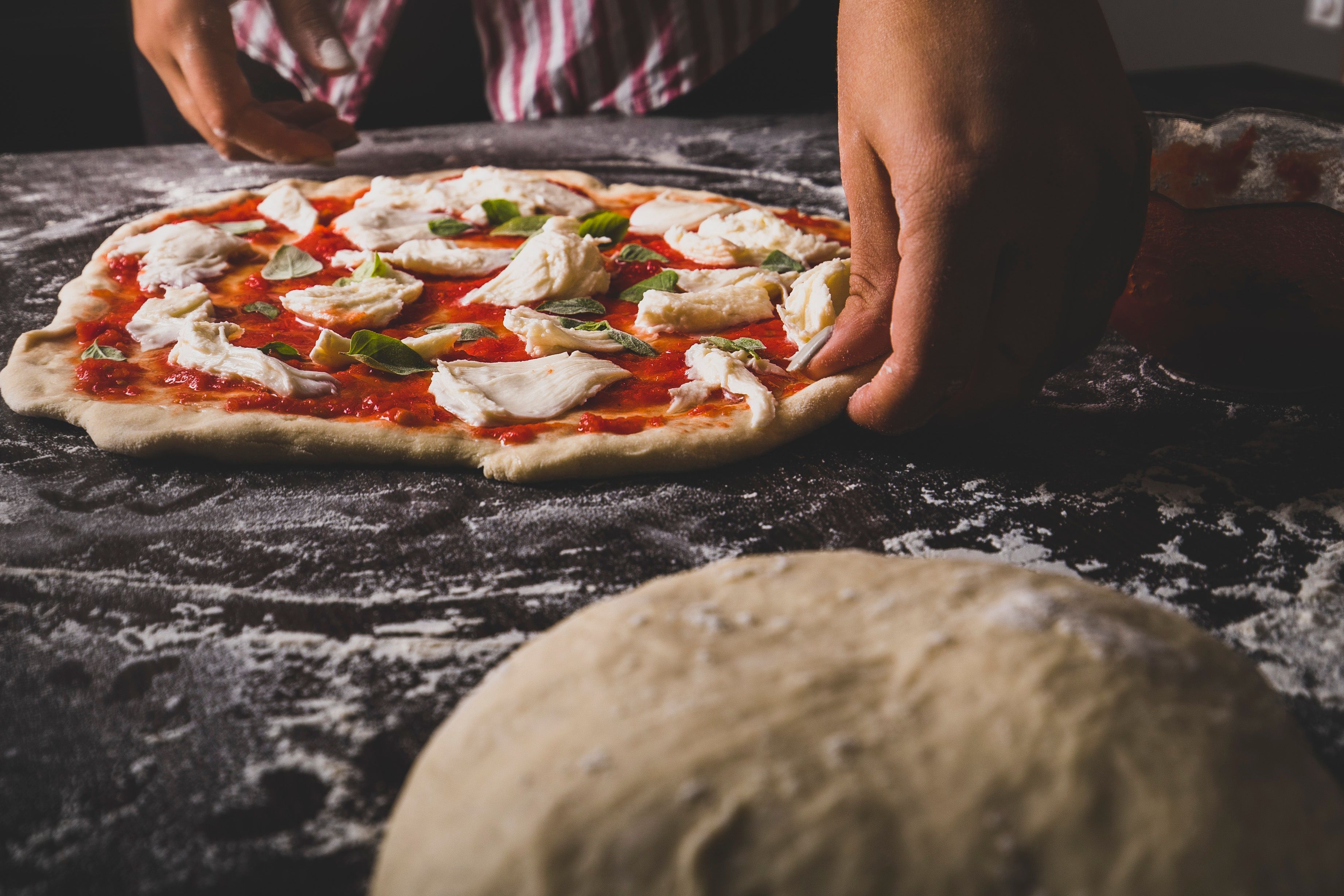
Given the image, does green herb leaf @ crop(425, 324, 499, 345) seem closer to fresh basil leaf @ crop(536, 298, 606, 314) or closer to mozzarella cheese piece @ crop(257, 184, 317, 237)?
fresh basil leaf @ crop(536, 298, 606, 314)

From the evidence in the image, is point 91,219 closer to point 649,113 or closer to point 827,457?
point 649,113

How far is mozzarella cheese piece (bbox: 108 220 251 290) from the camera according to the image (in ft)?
8.25

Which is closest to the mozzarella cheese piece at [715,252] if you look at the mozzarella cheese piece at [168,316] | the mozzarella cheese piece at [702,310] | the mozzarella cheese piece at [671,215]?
the mozzarella cheese piece at [671,215]

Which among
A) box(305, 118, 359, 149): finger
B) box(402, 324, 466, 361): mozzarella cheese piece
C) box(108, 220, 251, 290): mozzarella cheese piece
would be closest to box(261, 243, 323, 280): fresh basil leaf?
box(108, 220, 251, 290): mozzarella cheese piece

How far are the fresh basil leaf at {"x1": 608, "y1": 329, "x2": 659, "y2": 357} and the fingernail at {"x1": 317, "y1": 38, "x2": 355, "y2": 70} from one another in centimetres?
189

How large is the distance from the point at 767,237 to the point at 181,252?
5.25 ft

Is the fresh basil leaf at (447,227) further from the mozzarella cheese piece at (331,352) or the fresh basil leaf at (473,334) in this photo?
the mozzarella cheese piece at (331,352)

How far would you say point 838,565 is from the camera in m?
1.21

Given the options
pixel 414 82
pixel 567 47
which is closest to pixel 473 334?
pixel 567 47

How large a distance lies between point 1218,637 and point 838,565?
59cm

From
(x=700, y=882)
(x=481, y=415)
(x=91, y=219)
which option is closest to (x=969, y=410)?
(x=481, y=415)

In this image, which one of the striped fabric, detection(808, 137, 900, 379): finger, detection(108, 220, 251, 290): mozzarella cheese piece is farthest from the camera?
the striped fabric

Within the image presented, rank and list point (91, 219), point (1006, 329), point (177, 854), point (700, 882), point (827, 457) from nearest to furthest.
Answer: point (700, 882) < point (177, 854) < point (1006, 329) < point (827, 457) < point (91, 219)

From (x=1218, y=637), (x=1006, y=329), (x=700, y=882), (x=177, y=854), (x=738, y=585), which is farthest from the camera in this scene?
(x=1006, y=329)
